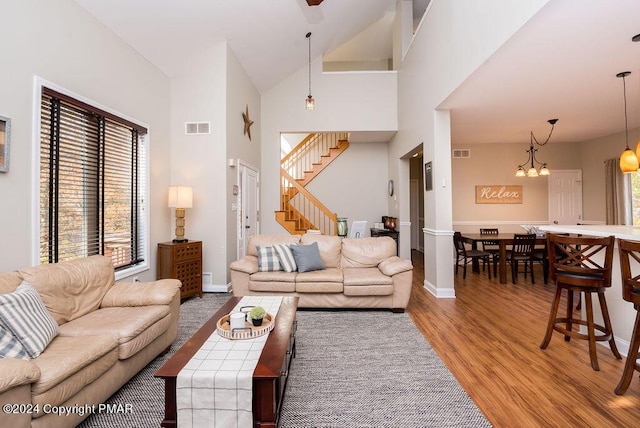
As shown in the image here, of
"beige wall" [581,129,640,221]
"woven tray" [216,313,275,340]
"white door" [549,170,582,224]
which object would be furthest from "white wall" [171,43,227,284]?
"beige wall" [581,129,640,221]

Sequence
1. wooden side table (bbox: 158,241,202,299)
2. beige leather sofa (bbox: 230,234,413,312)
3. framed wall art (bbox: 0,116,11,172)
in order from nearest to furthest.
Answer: framed wall art (bbox: 0,116,11,172), beige leather sofa (bbox: 230,234,413,312), wooden side table (bbox: 158,241,202,299)

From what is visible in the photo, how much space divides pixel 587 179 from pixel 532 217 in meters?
1.41

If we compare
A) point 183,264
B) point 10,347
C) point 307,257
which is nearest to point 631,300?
point 307,257

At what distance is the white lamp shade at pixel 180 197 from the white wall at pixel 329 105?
8.37ft

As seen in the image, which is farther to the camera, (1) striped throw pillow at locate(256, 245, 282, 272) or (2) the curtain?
(2) the curtain

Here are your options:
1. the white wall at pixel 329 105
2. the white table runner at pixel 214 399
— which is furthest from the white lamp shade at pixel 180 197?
the white table runner at pixel 214 399

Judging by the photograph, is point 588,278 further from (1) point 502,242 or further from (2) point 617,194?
(2) point 617,194

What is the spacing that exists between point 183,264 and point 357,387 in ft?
10.0

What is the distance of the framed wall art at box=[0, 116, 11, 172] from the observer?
2.35 meters

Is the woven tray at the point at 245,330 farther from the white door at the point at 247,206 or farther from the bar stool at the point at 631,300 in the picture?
the white door at the point at 247,206

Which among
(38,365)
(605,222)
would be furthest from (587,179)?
(38,365)

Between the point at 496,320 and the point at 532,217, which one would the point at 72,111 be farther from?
the point at 532,217

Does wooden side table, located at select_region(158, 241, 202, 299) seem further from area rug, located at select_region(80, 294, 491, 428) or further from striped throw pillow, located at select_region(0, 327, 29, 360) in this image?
striped throw pillow, located at select_region(0, 327, 29, 360)

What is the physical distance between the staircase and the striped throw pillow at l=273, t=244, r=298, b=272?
291cm
